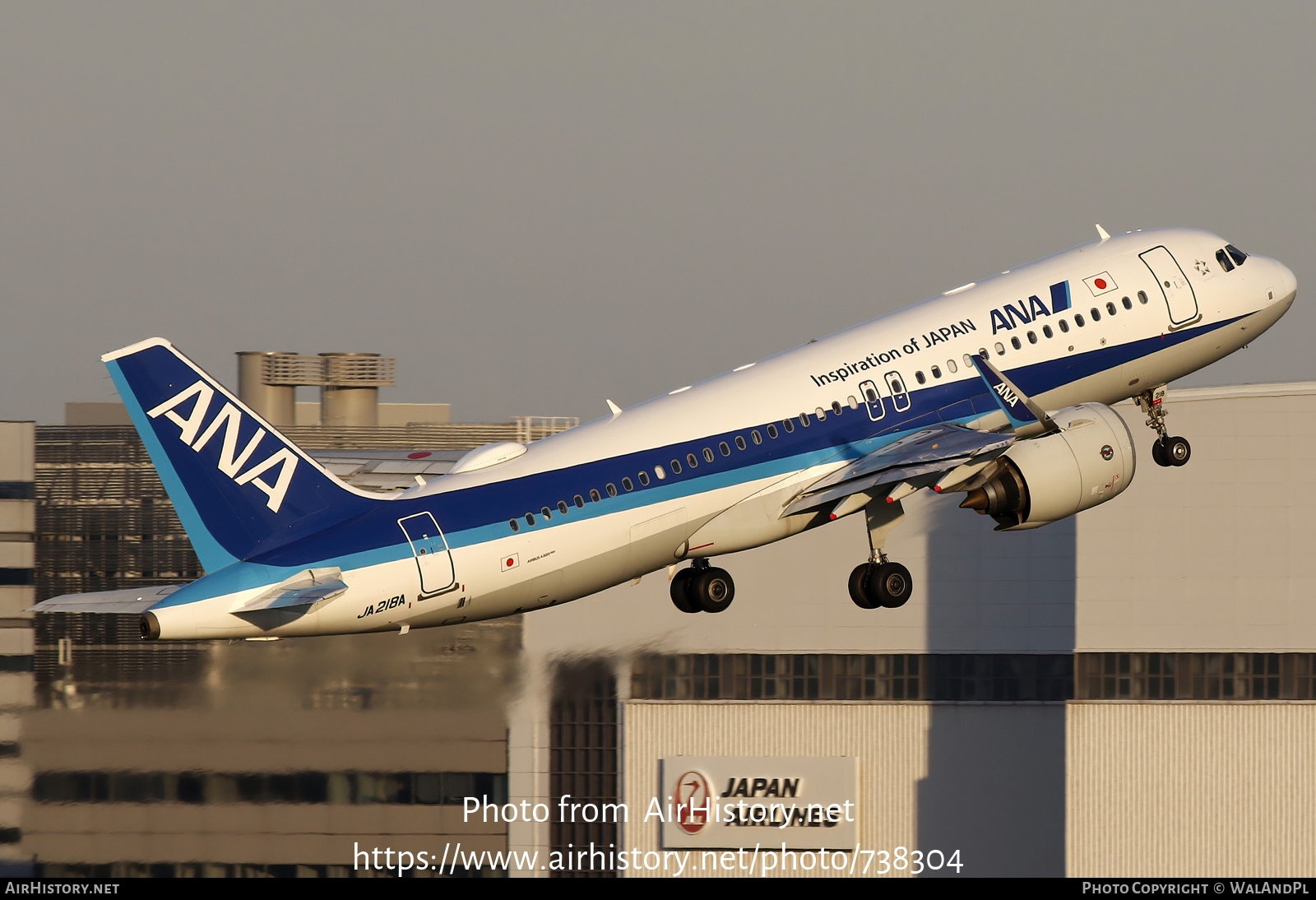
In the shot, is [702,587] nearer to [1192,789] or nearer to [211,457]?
[211,457]

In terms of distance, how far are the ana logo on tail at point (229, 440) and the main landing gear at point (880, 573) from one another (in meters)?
13.3

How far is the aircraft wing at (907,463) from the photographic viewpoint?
37.4 m

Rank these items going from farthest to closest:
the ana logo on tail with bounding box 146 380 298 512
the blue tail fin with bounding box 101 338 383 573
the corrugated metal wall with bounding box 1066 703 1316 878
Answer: the corrugated metal wall with bounding box 1066 703 1316 878 → the ana logo on tail with bounding box 146 380 298 512 → the blue tail fin with bounding box 101 338 383 573

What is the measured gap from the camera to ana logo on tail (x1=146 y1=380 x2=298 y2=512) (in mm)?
32656

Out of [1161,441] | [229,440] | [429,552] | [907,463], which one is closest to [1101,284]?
[1161,441]

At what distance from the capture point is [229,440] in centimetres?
3316

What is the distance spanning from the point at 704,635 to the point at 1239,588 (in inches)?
934

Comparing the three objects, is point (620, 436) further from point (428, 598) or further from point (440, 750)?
point (440, 750)

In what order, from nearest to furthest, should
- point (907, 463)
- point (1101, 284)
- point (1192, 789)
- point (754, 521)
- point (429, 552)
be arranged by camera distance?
point (429, 552) < point (907, 463) < point (754, 521) < point (1101, 284) < point (1192, 789)

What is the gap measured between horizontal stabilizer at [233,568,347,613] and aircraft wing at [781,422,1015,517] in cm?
1064

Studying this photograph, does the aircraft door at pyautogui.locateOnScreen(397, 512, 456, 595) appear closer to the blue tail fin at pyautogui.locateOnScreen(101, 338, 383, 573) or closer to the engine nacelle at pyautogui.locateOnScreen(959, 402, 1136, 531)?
the blue tail fin at pyautogui.locateOnScreen(101, 338, 383, 573)

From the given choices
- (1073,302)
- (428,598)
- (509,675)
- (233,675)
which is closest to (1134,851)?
(509,675)

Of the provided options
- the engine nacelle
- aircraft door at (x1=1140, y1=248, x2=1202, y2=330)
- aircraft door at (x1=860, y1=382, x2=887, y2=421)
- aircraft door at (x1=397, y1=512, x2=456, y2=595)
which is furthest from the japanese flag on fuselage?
aircraft door at (x1=397, y1=512, x2=456, y2=595)

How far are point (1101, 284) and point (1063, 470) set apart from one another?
548cm
